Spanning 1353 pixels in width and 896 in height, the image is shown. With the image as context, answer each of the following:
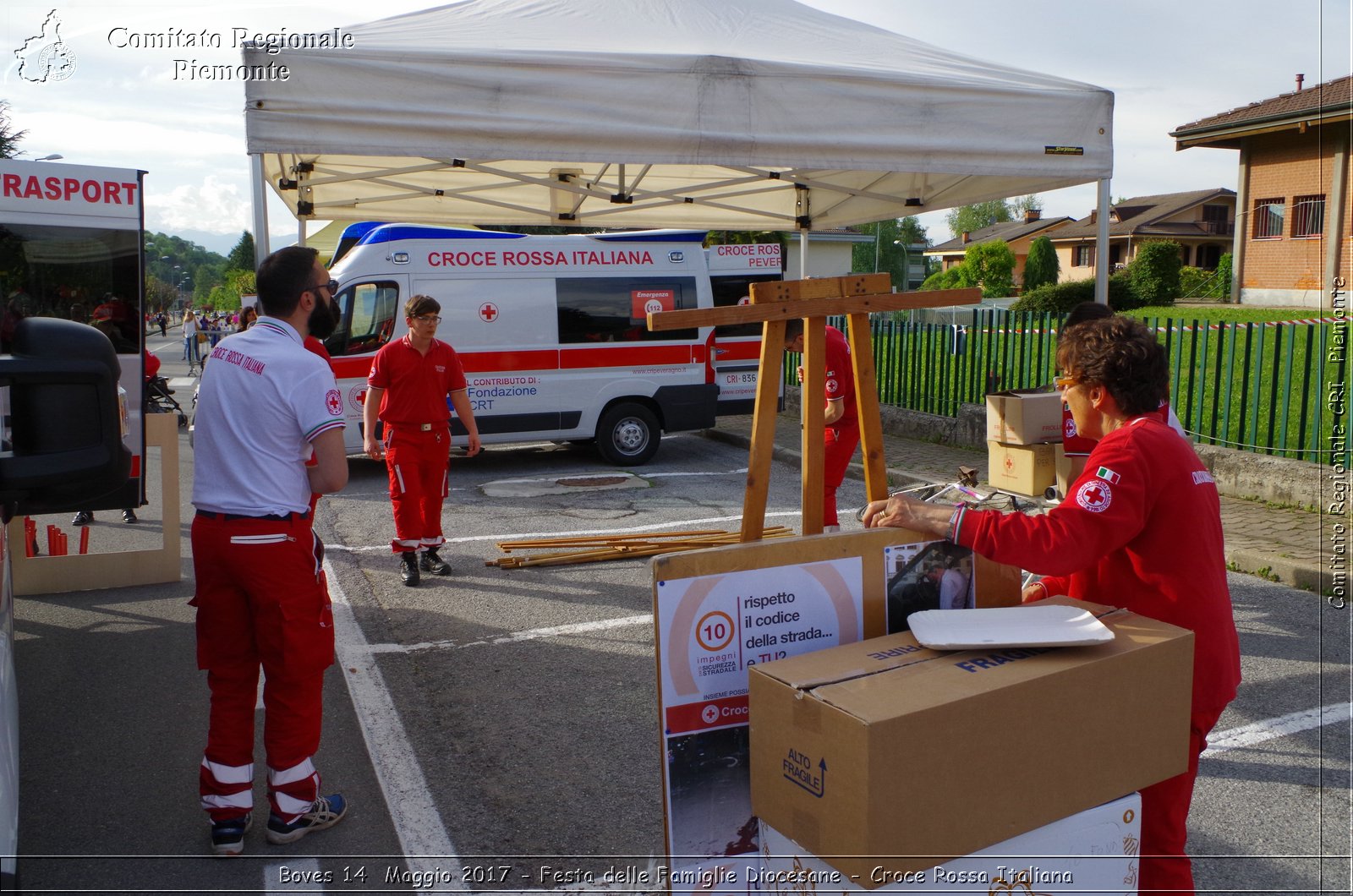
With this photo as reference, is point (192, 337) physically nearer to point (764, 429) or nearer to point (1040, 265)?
point (764, 429)

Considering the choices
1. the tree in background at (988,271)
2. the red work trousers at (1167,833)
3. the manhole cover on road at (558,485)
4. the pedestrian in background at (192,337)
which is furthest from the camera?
the tree in background at (988,271)

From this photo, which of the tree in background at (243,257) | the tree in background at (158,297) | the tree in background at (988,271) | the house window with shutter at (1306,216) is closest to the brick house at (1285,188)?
the house window with shutter at (1306,216)

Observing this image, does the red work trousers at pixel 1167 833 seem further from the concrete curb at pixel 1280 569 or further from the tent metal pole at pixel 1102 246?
the concrete curb at pixel 1280 569

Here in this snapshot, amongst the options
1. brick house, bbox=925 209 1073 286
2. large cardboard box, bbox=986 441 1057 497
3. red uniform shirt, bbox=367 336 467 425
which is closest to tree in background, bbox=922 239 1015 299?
brick house, bbox=925 209 1073 286

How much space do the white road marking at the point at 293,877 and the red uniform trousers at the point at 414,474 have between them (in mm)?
3449

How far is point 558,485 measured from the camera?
10.7 meters

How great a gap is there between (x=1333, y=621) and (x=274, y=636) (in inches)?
231

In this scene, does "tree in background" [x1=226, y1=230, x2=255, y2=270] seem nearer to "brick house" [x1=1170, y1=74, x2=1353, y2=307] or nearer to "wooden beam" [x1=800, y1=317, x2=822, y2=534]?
"brick house" [x1=1170, y1=74, x2=1353, y2=307]

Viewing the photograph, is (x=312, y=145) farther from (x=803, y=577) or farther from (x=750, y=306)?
(x=803, y=577)

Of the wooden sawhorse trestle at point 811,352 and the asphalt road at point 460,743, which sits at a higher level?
the wooden sawhorse trestle at point 811,352

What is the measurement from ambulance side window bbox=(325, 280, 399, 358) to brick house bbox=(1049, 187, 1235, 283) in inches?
2028

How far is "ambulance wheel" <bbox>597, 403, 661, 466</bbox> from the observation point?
1184 centimetres

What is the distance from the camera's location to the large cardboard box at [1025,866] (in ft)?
6.70

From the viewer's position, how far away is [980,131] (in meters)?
4.81
